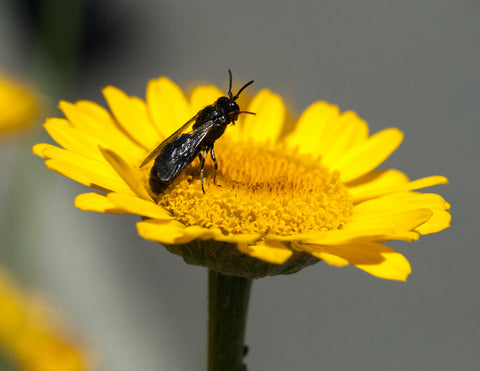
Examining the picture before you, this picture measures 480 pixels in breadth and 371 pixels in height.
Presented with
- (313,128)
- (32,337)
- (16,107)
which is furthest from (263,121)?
(16,107)

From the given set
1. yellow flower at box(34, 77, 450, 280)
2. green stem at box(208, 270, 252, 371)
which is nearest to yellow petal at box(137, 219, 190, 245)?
yellow flower at box(34, 77, 450, 280)

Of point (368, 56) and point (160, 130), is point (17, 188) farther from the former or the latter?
point (368, 56)

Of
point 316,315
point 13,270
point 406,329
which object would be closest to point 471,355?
point 406,329

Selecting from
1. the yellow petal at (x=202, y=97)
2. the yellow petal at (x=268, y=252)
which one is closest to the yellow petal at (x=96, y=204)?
the yellow petal at (x=268, y=252)

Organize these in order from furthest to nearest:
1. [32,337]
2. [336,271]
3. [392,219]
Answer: [336,271], [32,337], [392,219]

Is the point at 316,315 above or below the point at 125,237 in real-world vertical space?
below

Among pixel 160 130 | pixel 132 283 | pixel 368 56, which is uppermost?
pixel 368 56

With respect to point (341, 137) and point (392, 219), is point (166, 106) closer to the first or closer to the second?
point (341, 137)
